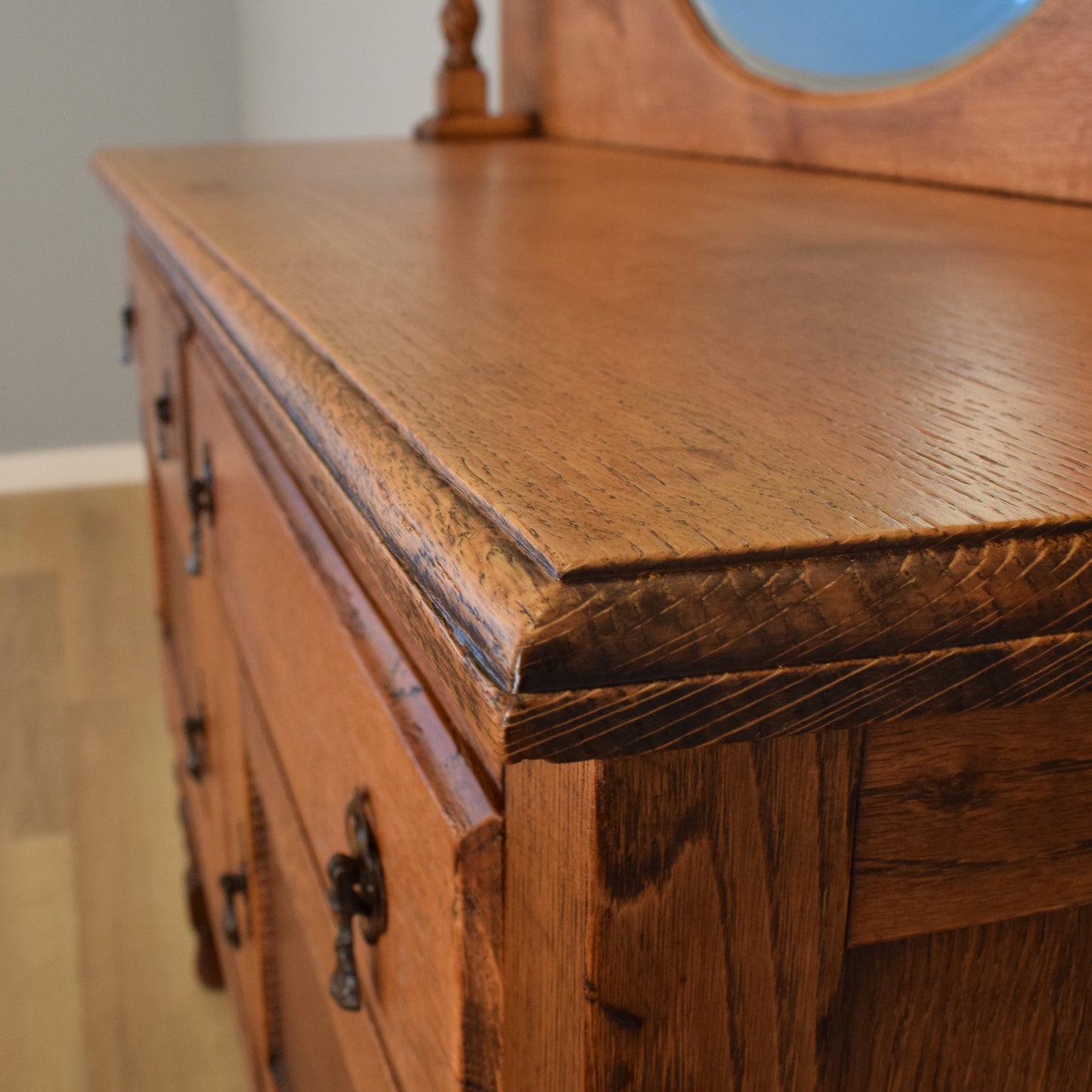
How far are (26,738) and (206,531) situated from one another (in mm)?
1088

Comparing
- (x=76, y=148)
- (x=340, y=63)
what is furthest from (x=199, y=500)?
(x=76, y=148)

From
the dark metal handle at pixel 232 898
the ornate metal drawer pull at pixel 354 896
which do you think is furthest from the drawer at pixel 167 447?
the ornate metal drawer pull at pixel 354 896

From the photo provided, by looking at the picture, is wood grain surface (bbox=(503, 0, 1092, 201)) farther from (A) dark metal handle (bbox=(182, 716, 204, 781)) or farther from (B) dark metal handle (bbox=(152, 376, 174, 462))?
(A) dark metal handle (bbox=(182, 716, 204, 781))

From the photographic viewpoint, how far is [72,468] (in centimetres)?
279

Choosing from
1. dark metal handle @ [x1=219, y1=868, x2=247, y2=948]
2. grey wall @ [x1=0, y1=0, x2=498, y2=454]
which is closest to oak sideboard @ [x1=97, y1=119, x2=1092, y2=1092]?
dark metal handle @ [x1=219, y1=868, x2=247, y2=948]

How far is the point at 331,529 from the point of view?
14.9 inches

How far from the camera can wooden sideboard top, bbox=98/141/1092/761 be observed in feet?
0.57

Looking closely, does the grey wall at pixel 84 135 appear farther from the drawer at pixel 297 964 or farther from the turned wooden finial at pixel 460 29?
the drawer at pixel 297 964

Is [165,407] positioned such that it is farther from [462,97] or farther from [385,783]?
[385,783]

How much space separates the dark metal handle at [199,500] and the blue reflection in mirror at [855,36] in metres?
0.42

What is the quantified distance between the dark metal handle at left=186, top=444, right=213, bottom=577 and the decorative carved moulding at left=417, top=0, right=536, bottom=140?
0.51m

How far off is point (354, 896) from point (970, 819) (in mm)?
174

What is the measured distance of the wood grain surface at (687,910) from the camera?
208 millimetres

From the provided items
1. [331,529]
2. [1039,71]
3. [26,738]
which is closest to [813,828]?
[331,529]
